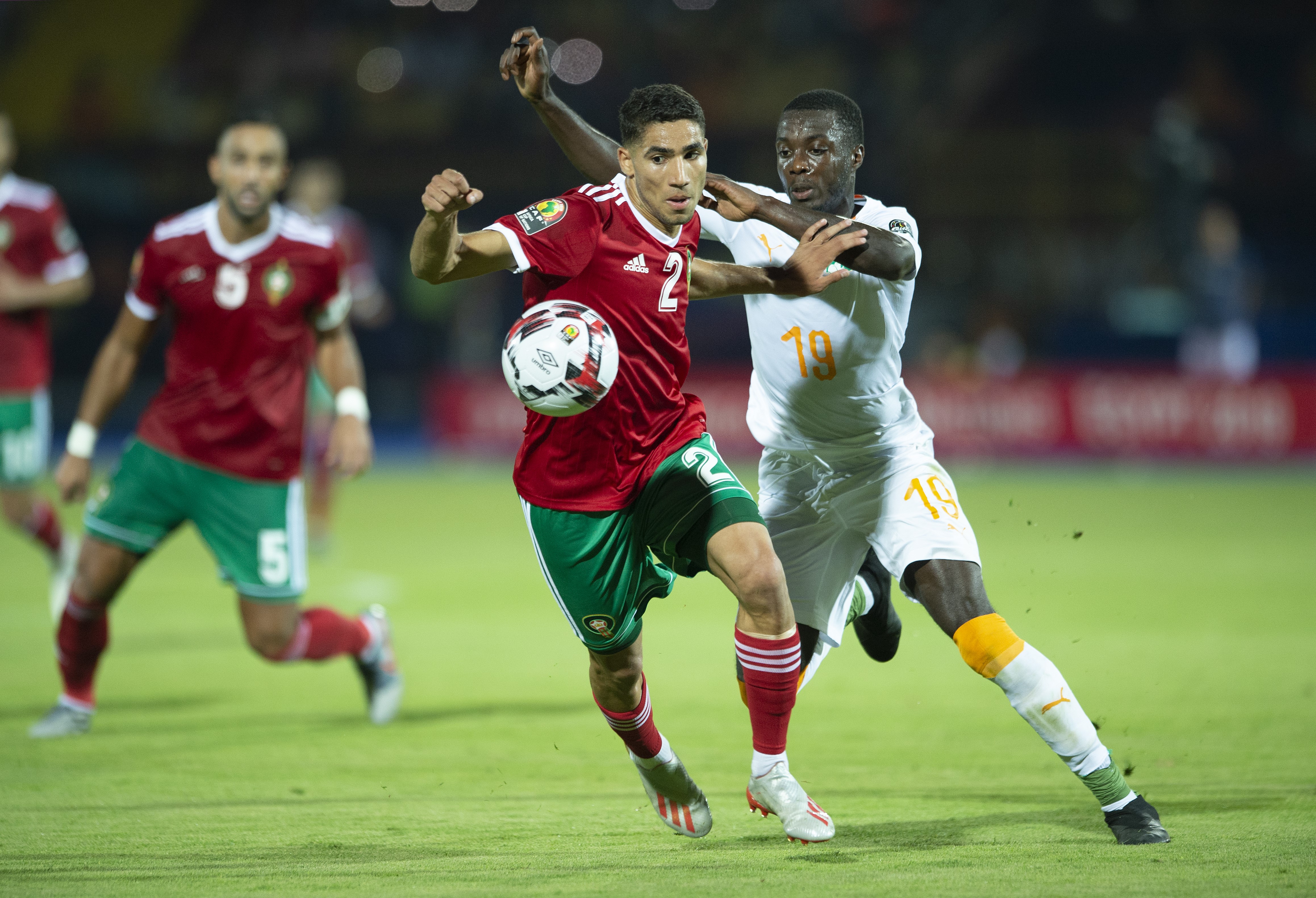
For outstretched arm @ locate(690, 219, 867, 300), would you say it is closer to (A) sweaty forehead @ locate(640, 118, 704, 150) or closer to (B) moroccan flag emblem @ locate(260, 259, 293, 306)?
(A) sweaty forehead @ locate(640, 118, 704, 150)

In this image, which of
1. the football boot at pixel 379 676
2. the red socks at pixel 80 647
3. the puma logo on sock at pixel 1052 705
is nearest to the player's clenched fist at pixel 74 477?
the red socks at pixel 80 647

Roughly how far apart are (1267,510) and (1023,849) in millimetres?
10828

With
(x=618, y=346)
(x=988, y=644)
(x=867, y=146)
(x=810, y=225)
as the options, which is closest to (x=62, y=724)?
(x=618, y=346)

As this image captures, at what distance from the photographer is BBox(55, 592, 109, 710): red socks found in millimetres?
6449

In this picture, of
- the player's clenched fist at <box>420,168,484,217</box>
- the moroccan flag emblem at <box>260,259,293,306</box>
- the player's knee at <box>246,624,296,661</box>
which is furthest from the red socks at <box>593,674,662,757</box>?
the moroccan flag emblem at <box>260,259,293,306</box>

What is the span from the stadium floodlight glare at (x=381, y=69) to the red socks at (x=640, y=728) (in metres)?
21.0

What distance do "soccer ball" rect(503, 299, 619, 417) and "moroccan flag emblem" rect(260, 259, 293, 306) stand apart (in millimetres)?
2230

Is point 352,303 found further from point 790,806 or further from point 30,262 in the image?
point 790,806

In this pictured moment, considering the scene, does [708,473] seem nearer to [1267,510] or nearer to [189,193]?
[1267,510]

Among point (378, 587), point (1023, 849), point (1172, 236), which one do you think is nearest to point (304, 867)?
point (1023, 849)

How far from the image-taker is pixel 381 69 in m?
24.7

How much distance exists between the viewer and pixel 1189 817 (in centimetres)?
487

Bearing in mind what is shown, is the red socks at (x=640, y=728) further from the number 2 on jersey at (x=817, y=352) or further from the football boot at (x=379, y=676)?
the football boot at (x=379, y=676)

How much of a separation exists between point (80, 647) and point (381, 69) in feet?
64.4
